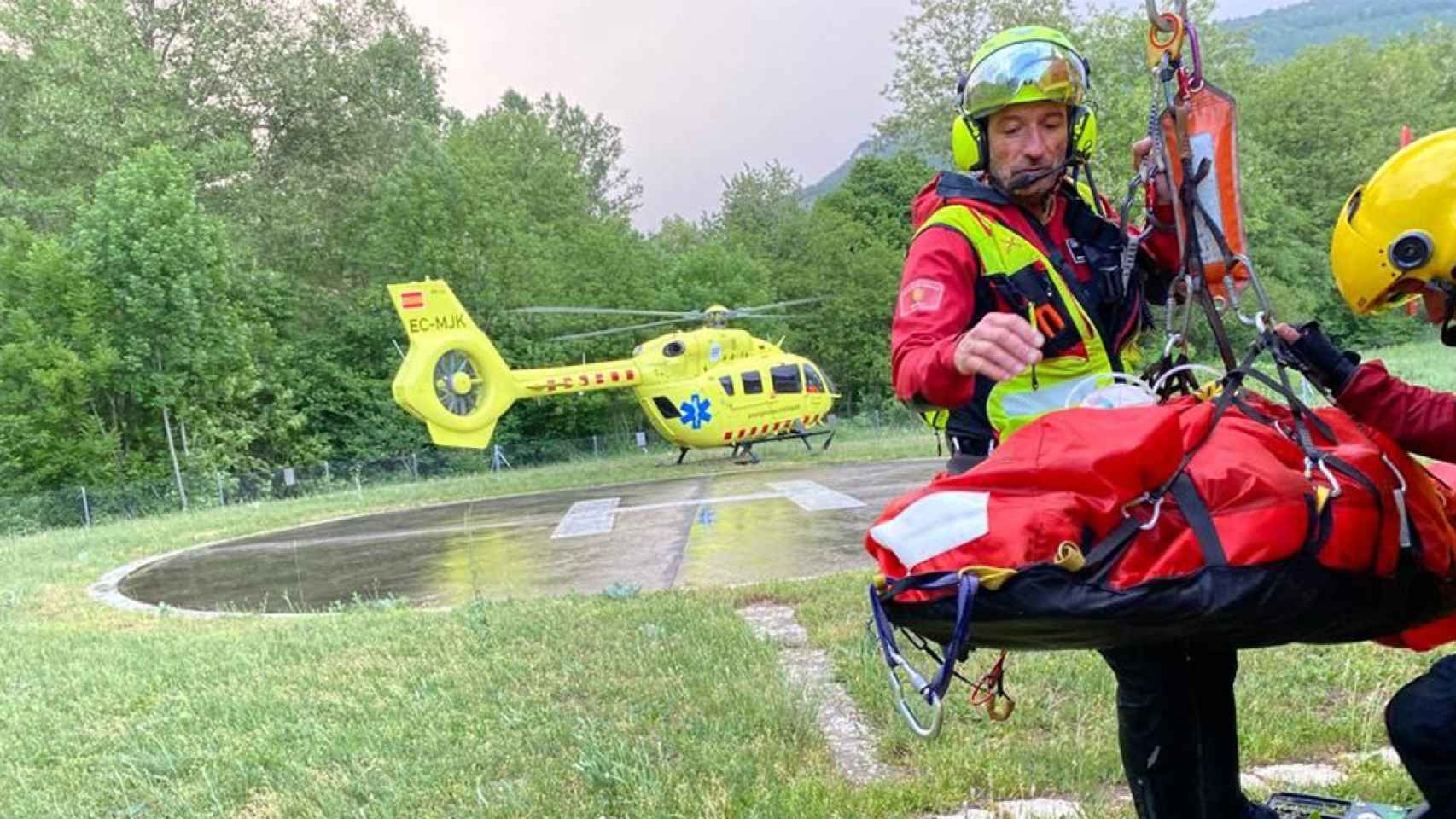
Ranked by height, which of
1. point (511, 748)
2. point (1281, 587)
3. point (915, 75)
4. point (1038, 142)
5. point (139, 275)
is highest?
point (915, 75)

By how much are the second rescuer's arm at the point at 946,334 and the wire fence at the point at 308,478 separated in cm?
2178

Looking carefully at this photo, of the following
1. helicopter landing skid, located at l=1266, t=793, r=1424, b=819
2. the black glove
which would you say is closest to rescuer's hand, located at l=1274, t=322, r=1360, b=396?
the black glove

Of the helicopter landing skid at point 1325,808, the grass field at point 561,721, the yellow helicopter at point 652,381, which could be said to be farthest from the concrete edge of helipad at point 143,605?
the yellow helicopter at point 652,381

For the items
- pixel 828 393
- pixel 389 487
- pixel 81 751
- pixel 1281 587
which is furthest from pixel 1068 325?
pixel 389 487

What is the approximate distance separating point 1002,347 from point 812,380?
17389mm

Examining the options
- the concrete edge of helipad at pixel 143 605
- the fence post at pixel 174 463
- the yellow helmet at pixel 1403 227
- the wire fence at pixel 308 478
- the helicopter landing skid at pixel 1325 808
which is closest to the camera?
the yellow helmet at pixel 1403 227

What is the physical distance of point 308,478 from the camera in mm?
25688

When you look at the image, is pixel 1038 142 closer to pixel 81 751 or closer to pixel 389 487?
pixel 81 751

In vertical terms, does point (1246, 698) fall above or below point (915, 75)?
below

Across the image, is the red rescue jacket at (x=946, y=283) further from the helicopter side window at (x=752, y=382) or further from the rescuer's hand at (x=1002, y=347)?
the helicopter side window at (x=752, y=382)

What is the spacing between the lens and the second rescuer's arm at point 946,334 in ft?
5.06

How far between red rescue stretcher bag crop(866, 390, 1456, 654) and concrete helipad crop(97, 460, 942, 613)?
529cm

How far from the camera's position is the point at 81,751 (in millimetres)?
4027

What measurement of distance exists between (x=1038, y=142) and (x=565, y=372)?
629 inches
